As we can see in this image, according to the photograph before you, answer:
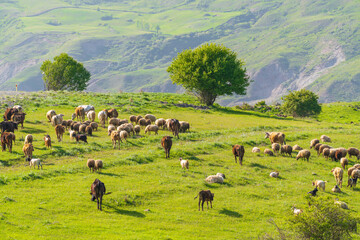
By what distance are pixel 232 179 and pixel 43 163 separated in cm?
1467

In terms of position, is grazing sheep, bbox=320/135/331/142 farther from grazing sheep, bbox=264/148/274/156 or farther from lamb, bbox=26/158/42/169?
lamb, bbox=26/158/42/169

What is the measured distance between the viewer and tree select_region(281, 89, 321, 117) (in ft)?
281

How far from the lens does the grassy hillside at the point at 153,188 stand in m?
20.6

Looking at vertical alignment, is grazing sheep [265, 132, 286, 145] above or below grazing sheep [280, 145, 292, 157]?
above

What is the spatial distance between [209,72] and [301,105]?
78.3 feet

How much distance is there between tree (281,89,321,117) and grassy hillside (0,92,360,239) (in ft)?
125

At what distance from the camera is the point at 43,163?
31969mm

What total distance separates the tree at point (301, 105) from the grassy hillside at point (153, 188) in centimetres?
3803

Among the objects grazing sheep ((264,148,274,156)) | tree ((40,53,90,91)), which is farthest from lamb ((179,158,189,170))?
tree ((40,53,90,91))

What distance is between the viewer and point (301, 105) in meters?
85.9

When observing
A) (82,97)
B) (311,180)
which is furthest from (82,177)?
(82,97)

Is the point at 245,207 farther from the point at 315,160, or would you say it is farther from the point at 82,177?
the point at 315,160

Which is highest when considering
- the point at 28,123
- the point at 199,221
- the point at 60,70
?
the point at 60,70

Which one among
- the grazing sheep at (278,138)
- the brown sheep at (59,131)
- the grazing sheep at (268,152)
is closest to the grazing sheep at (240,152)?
the grazing sheep at (268,152)
